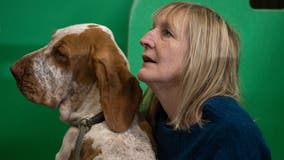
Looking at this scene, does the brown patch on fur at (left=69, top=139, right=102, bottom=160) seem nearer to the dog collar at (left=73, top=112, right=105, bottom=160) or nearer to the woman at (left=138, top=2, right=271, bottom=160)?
the dog collar at (left=73, top=112, right=105, bottom=160)

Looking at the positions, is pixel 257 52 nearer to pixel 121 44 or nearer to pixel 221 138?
pixel 121 44

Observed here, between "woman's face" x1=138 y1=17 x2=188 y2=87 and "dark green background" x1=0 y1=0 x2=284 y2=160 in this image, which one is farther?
"dark green background" x1=0 y1=0 x2=284 y2=160

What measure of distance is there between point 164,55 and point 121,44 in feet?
1.98

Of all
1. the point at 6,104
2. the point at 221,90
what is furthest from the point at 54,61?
the point at 6,104

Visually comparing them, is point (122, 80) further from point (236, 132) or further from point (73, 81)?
point (236, 132)

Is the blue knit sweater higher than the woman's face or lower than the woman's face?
lower

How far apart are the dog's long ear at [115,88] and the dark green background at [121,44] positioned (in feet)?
1.54

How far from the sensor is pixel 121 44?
5.57ft

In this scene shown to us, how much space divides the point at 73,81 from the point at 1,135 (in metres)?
0.75

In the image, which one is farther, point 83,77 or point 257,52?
point 257,52

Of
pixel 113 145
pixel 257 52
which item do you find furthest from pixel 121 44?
pixel 113 145

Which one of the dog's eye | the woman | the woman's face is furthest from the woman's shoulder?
the dog's eye

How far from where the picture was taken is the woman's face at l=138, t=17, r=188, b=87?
1.11m

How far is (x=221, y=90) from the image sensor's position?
113 centimetres
